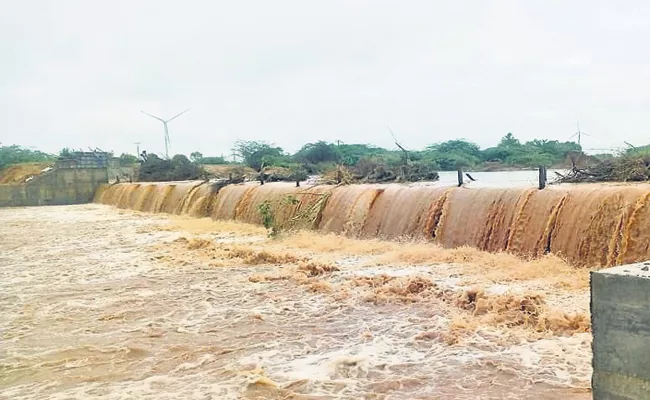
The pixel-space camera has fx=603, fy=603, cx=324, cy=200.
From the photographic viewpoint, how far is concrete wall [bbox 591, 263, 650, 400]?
9.21 feet

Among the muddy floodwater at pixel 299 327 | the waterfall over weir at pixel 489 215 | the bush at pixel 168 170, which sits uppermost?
the bush at pixel 168 170

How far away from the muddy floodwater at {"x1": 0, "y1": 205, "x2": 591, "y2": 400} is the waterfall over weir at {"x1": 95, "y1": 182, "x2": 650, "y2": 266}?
464mm

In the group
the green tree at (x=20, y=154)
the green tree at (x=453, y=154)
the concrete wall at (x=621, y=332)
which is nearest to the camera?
the concrete wall at (x=621, y=332)

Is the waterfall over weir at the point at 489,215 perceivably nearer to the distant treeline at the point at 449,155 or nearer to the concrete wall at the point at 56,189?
the distant treeline at the point at 449,155

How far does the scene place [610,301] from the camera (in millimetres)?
2918

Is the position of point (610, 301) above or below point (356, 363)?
above

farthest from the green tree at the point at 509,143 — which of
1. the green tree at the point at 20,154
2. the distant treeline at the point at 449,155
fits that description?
the green tree at the point at 20,154

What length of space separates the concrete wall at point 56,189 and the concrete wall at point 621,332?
114 ft

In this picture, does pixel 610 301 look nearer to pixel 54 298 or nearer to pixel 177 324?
pixel 177 324

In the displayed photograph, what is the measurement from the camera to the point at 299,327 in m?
6.23

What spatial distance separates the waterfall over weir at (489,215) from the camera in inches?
318

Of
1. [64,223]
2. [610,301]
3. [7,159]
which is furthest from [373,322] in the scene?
[7,159]

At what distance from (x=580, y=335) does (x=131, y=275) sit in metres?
6.96

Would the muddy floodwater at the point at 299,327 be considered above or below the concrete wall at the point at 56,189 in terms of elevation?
below
